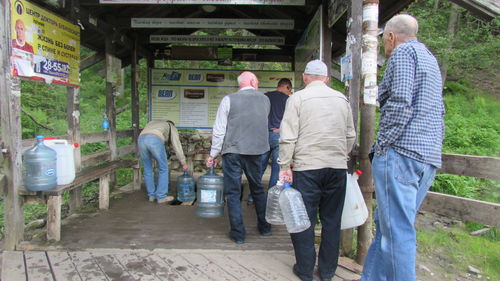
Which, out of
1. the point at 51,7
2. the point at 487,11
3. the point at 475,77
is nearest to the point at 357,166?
the point at 487,11

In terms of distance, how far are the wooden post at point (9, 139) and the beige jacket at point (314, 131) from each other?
2.92 metres

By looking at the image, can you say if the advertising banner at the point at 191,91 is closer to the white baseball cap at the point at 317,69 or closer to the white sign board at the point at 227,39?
the white sign board at the point at 227,39

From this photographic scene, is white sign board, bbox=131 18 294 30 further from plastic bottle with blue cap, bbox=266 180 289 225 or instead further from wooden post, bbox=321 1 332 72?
plastic bottle with blue cap, bbox=266 180 289 225

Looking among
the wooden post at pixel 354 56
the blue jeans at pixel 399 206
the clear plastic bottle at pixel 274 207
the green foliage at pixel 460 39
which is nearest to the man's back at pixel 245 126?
the clear plastic bottle at pixel 274 207

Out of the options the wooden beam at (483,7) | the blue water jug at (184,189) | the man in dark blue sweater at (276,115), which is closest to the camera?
the wooden beam at (483,7)

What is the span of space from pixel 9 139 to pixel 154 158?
2.04m

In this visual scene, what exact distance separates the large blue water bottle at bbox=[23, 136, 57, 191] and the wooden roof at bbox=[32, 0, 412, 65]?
1.97 m

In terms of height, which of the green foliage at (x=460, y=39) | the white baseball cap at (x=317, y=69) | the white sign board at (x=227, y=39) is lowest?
→ the white baseball cap at (x=317, y=69)

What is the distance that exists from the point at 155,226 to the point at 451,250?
364cm

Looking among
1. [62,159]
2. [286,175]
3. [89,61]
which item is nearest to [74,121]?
[62,159]

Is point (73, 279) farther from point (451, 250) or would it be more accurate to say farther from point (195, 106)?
point (195, 106)

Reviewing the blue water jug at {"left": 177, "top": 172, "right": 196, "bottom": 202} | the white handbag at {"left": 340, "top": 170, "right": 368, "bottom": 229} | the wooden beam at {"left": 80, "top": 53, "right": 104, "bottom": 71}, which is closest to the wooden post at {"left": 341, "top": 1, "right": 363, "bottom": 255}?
the white handbag at {"left": 340, "top": 170, "right": 368, "bottom": 229}

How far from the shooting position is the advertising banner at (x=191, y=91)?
7.06 m

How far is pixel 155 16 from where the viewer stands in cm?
A: 632
